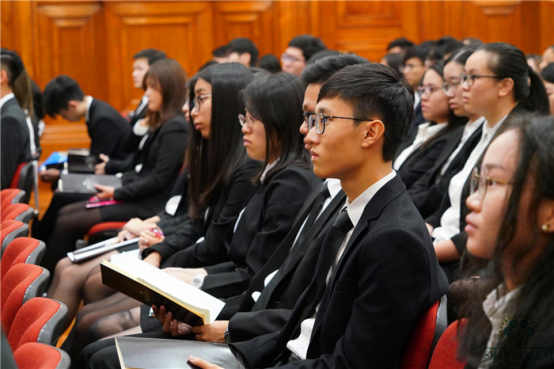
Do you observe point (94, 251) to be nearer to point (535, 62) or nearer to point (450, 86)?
point (450, 86)

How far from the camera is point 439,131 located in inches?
150

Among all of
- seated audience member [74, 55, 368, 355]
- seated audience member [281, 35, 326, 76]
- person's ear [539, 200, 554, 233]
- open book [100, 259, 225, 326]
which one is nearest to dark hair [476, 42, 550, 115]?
seated audience member [74, 55, 368, 355]

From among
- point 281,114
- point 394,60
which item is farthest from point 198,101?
point 394,60

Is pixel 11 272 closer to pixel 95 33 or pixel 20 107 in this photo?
pixel 20 107

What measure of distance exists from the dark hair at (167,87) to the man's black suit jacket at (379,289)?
3140 mm

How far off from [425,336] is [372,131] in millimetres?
551

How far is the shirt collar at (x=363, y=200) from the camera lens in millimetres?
1755

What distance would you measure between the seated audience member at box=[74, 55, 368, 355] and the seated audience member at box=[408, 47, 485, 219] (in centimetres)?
104

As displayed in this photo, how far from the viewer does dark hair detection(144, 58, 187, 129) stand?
4645 millimetres

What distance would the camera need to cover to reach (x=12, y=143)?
15.6 feet

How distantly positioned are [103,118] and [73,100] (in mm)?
350

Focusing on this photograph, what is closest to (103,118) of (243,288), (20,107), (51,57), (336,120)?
(20,107)

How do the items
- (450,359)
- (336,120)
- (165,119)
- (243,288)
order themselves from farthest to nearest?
(165,119) < (243,288) < (336,120) < (450,359)

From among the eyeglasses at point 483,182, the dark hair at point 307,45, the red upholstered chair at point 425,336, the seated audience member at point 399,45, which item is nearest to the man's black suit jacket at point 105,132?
the dark hair at point 307,45
